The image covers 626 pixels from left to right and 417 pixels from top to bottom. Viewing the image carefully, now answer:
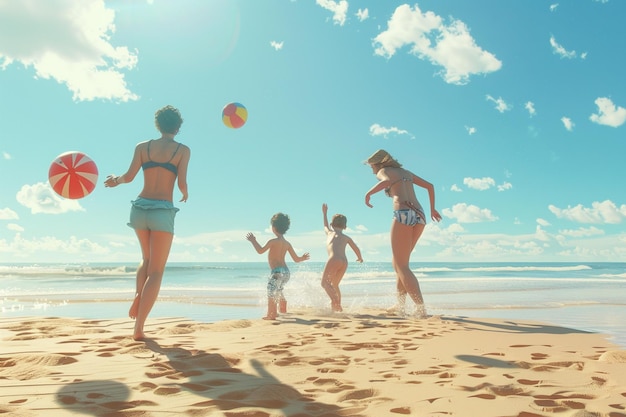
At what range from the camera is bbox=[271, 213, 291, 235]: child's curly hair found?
24.0 feet

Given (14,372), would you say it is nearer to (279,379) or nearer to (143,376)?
(143,376)

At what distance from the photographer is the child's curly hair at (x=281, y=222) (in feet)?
24.0

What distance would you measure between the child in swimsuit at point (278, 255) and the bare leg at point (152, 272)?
2489mm

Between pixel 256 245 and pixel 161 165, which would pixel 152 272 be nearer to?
pixel 161 165

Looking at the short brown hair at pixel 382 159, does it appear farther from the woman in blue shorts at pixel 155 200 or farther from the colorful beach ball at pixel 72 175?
the colorful beach ball at pixel 72 175

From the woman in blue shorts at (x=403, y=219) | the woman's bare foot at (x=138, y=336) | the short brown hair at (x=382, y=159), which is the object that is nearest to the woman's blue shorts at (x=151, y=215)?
the woman's bare foot at (x=138, y=336)

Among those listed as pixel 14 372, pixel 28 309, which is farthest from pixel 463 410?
pixel 28 309

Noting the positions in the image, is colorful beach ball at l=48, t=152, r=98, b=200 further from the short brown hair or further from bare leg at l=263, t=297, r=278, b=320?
the short brown hair

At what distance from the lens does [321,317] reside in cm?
645

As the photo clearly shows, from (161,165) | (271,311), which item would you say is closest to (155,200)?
(161,165)

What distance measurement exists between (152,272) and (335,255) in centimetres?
390

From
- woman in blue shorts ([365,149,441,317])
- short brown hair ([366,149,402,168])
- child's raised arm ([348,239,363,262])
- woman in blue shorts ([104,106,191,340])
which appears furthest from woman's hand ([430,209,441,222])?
woman in blue shorts ([104,106,191,340])

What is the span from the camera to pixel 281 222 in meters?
7.34

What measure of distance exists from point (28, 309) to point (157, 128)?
594cm
